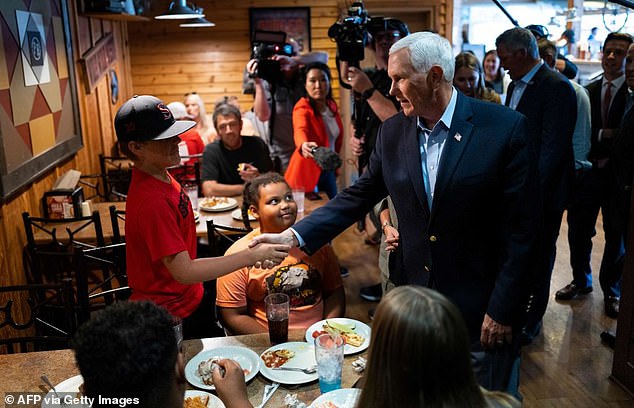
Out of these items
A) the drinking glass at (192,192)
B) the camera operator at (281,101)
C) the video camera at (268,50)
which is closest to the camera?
the drinking glass at (192,192)

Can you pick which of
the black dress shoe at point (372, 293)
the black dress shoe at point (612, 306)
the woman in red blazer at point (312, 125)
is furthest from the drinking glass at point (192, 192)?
the black dress shoe at point (612, 306)

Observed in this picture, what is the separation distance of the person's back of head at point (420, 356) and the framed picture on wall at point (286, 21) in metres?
5.80

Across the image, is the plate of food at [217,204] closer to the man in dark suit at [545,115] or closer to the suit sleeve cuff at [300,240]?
the suit sleeve cuff at [300,240]

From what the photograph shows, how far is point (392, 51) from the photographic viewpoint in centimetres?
175

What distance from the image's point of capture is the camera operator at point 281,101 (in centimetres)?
444

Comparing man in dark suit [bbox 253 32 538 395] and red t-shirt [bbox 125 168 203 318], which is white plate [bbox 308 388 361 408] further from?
red t-shirt [bbox 125 168 203 318]

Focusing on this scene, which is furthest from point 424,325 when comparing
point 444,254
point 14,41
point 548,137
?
point 14,41

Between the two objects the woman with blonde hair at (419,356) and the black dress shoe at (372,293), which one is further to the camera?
the black dress shoe at (372,293)

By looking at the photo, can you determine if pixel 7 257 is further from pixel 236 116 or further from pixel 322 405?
pixel 322 405

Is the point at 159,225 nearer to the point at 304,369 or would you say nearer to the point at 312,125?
the point at 304,369

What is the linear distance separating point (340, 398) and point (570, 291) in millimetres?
2959

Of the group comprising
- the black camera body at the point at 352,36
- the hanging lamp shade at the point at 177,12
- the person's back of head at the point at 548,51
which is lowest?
the person's back of head at the point at 548,51

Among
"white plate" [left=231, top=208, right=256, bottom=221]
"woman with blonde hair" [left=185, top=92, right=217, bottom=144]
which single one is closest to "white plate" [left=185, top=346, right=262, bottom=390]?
"white plate" [left=231, top=208, right=256, bottom=221]

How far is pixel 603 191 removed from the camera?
149 inches
